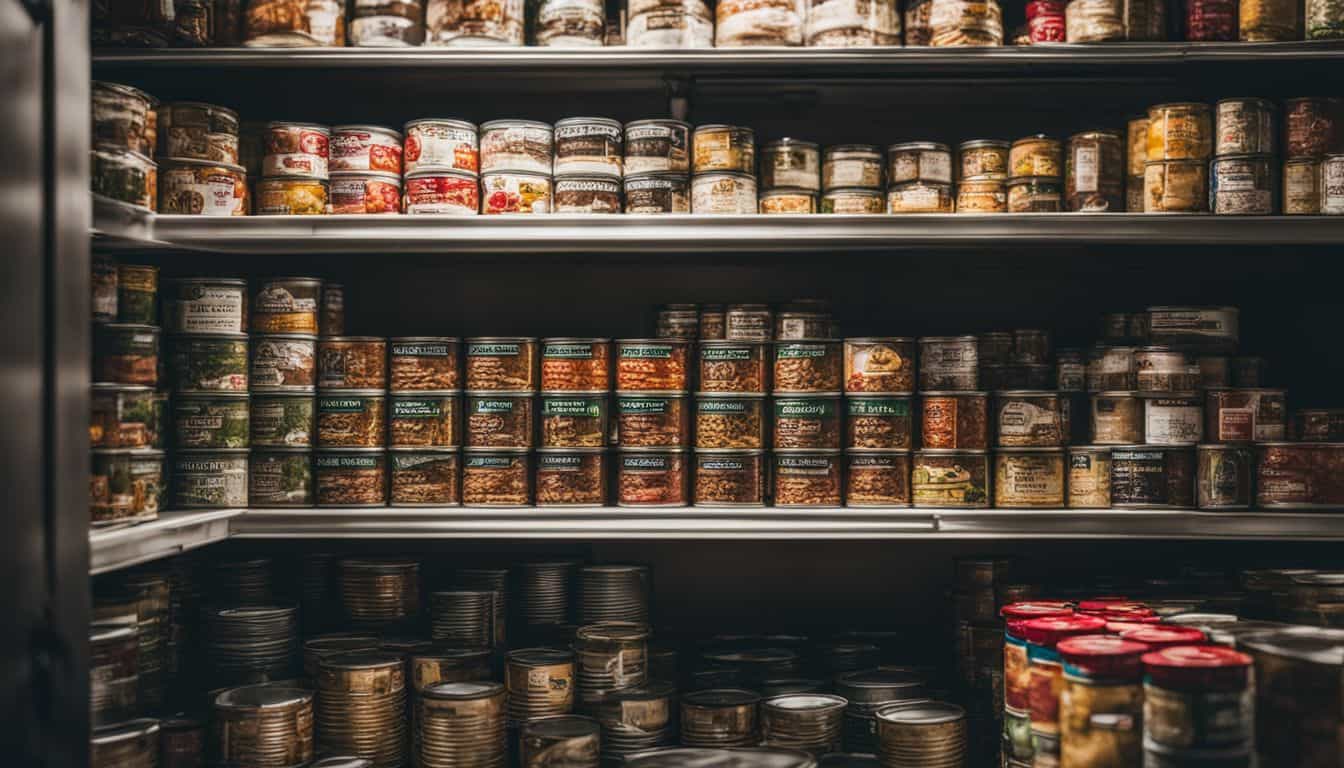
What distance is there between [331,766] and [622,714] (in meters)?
0.62

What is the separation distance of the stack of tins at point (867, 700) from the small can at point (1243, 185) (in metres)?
1.30

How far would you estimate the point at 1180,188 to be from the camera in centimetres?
218

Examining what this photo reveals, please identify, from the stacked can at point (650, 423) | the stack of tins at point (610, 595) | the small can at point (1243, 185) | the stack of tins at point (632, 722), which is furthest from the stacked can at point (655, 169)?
the small can at point (1243, 185)

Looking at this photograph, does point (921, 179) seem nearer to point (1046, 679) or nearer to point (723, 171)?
point (723, 171)

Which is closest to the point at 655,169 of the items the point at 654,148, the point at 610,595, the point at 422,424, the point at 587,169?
the point at 654,148

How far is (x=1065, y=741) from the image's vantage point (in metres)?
1.73

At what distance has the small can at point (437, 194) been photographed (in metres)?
2.21

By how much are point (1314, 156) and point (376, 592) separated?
2.43 meters

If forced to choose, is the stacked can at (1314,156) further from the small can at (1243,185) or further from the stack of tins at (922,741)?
the stack of tins at (922,741)

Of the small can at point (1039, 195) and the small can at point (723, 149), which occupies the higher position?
the small can at point (723, 149)

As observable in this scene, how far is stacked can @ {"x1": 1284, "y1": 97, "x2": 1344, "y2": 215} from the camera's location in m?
2.15

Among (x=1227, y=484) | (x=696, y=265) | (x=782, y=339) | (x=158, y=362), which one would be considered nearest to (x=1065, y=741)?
(x=1227, y=484)

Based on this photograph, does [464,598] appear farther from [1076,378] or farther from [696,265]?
[1076,378]

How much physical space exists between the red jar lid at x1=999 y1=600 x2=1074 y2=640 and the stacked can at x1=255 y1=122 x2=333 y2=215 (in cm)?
169
